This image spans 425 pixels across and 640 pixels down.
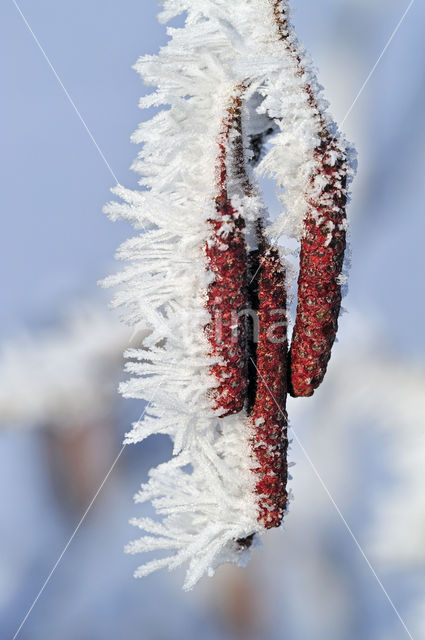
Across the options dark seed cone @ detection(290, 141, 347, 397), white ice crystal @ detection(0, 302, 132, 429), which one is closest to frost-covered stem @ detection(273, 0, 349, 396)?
dark seed cone @ detection(290, 141, 347, 397)

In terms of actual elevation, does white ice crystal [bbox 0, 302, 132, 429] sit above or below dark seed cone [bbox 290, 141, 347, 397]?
below

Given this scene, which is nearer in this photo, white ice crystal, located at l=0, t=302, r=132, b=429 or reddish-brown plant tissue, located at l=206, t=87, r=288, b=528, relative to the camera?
reddish-brown plant tissue, located at l=206, t=87, r=288, b=528

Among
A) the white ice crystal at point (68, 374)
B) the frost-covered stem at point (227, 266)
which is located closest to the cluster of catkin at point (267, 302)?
the frost-covered stem at point (227, 266)

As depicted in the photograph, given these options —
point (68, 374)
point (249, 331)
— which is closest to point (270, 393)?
point (249, 331)

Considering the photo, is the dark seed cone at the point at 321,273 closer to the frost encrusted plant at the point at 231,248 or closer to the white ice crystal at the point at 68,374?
the frost encrusted plant at the point at 231,248

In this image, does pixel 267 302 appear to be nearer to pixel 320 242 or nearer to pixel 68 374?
pixel 320 242

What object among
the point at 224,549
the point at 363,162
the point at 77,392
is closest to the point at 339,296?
the point at 224,549

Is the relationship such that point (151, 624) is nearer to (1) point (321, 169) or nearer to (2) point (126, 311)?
(2) point (126, 311)

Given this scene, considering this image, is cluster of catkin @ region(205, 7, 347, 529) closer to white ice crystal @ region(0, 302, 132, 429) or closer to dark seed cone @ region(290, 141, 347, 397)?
dark seed cone @ region(290, 141, 347, 397)
